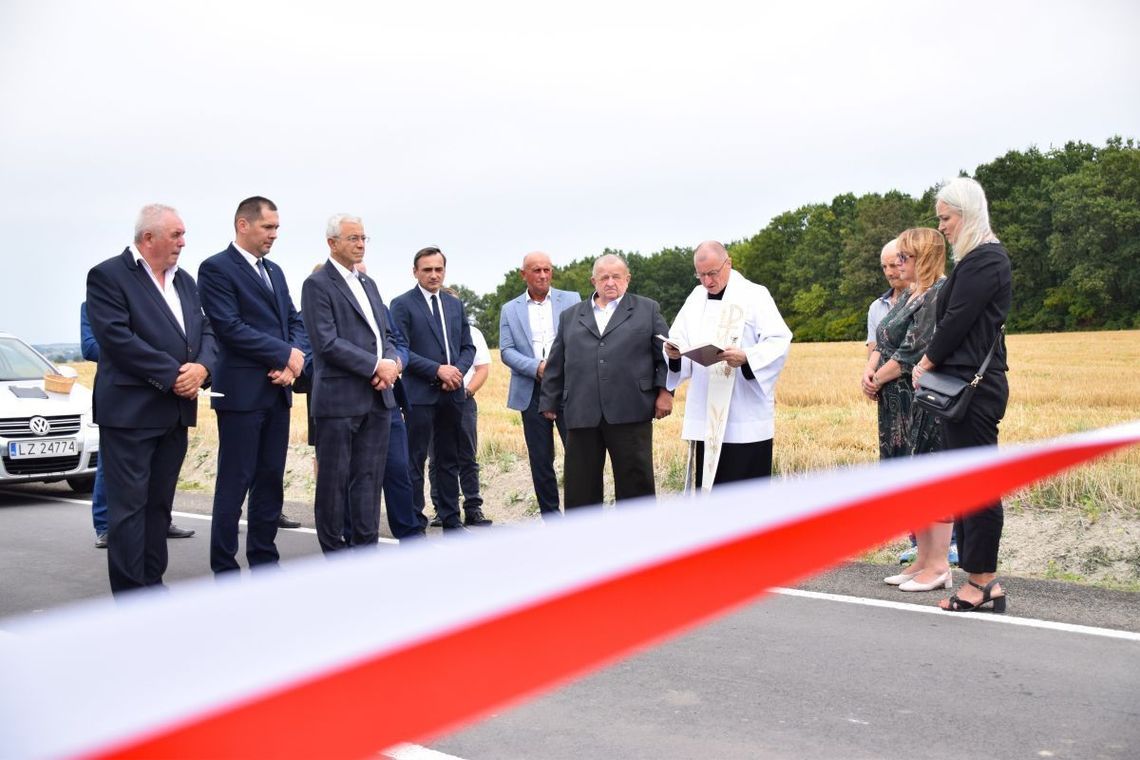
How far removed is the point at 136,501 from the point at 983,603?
448cm

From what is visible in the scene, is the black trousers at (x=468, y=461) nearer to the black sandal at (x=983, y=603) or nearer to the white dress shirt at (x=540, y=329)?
the white dress shirt at (x=540, y=329)

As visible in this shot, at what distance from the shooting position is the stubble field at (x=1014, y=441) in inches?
271

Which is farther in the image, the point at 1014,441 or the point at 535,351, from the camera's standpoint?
the point at 1014,441

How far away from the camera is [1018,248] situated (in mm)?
57594

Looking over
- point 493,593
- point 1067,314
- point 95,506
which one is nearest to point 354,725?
point 493,593

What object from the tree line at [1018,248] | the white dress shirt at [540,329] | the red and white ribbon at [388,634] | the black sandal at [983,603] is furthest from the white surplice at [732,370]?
the tree line at [1018,248]

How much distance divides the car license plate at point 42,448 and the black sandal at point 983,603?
897 centimetres

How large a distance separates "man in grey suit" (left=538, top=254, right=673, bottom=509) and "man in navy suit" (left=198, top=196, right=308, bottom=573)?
2003 millimetres

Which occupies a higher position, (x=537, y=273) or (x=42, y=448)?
(x=537, y=273)

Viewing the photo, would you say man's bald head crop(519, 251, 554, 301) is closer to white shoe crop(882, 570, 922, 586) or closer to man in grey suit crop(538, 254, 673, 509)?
man in grey suit crop(538, 254, 673, 509)

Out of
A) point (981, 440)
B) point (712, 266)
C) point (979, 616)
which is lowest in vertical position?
point (979, 616)

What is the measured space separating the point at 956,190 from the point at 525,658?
5407 mm

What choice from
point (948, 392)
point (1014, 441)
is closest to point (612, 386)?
point (948, 392)

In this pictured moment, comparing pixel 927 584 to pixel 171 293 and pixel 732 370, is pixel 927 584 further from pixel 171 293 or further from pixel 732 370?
pixel 171 293
